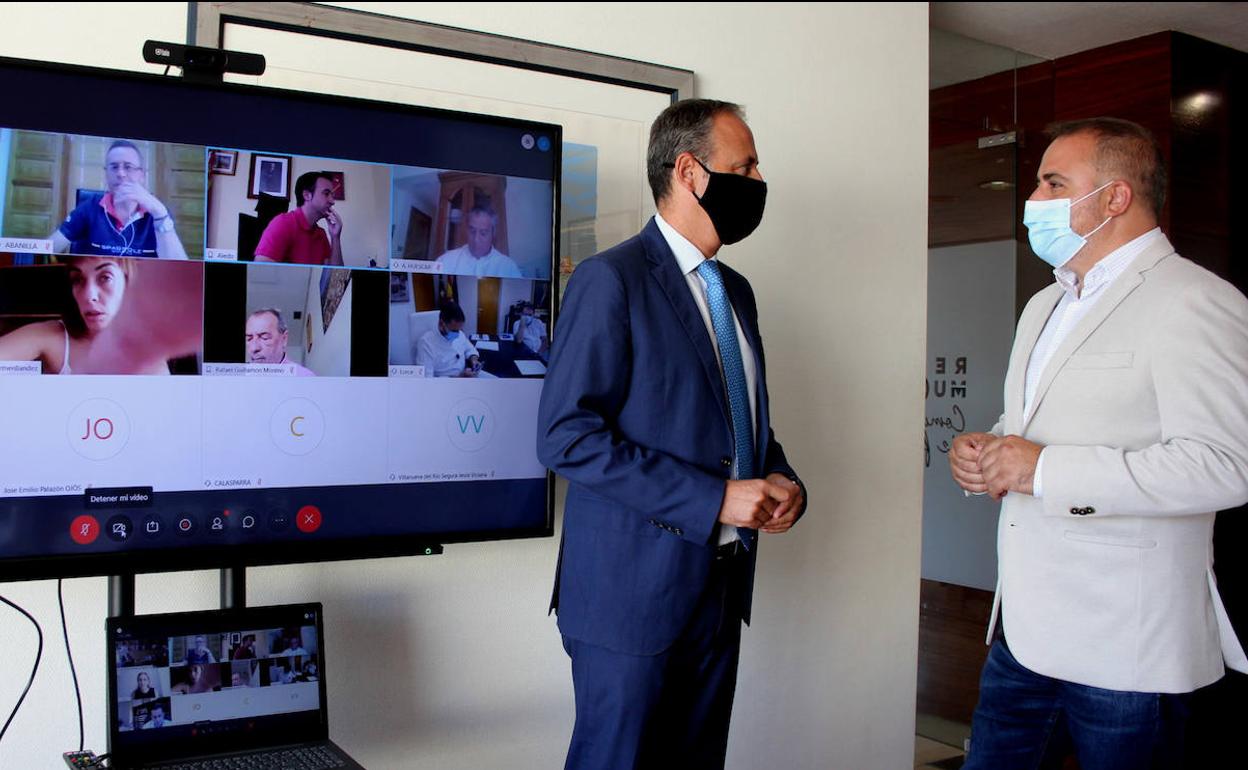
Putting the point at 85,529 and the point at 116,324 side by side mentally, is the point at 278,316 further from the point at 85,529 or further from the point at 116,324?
the point at 85,529

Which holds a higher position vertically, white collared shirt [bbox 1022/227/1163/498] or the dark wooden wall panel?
white collared shirt [bbox 1022/227/1163/498]

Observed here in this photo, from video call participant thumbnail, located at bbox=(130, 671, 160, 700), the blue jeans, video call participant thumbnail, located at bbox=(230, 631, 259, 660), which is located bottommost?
the blue jeans

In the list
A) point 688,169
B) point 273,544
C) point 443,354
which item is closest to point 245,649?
point 273,544

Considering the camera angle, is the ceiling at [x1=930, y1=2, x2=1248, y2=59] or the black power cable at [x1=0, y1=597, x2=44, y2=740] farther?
the ceiling at [x1=930, y1=2, x2=1248, y2=59]

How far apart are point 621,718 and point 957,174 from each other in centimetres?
233

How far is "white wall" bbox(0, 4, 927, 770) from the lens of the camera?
209cm

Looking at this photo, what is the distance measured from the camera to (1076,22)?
3.33m

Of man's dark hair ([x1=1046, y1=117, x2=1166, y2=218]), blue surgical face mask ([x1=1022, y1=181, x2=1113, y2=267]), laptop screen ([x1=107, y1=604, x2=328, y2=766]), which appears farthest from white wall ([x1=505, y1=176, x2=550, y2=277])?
man's dark hair ([x1=1046, y1=117, x2=1166, y2=218])

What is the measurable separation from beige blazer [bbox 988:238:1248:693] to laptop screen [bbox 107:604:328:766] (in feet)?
4.21

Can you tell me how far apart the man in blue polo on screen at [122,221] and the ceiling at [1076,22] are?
2398 millimetres

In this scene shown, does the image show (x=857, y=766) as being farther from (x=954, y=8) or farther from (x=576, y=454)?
(x=954, y=8)

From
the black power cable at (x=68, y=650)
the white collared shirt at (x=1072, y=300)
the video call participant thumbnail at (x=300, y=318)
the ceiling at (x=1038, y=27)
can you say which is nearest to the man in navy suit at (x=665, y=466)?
the video call participant thumbnail at (x=300, y=318)

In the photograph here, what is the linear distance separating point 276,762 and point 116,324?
707 millimetres

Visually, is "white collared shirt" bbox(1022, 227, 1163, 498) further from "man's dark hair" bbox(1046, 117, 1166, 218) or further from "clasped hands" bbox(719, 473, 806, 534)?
"clasped hands" bbox(719, 473, 806, 534)
